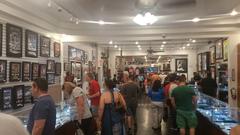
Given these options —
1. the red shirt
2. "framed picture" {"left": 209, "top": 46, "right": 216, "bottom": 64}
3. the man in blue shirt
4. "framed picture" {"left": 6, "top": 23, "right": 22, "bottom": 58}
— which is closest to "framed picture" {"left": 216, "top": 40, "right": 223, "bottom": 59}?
"framed picture" {"left": 209, "top": 46, "right": 216, "bottom": 64}

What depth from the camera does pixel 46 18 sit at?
8531 mm

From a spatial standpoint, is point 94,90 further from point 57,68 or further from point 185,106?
point 57,68

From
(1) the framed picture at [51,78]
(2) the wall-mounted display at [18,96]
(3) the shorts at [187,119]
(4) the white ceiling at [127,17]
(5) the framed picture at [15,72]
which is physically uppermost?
(4) the white ceiling at [127,17]

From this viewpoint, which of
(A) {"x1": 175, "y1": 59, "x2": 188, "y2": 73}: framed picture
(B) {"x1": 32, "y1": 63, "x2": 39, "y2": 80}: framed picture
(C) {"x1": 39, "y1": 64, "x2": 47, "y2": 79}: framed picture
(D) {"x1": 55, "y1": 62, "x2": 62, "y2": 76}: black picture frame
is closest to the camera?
(B) {"x1": 32, "y1": 63, "x2": 39, "y2": 80}: framed picture

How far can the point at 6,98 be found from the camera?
6.55 metres

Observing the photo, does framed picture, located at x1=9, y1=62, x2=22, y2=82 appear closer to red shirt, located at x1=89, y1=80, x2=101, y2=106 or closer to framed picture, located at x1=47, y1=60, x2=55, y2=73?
red shirt, located at x1=89, y1=80, x2=101, y2=106

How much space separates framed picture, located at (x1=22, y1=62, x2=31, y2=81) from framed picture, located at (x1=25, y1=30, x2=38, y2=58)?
0.25 metres

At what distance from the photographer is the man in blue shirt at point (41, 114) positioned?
3451mm

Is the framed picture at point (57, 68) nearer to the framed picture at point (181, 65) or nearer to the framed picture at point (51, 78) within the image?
the framed picture at point (51, 78)

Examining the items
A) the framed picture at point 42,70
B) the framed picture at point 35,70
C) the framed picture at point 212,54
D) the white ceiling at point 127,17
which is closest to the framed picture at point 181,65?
the framed picture at point 212,54

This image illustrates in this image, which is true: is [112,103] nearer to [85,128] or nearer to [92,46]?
[85,128]

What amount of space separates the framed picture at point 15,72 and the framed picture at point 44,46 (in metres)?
1.53

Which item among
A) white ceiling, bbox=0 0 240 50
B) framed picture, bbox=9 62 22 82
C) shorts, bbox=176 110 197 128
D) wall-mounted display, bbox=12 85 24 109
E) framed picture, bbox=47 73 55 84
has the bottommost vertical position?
shorts, bbox=176 110 197 128

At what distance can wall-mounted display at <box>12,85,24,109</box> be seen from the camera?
272 inches
